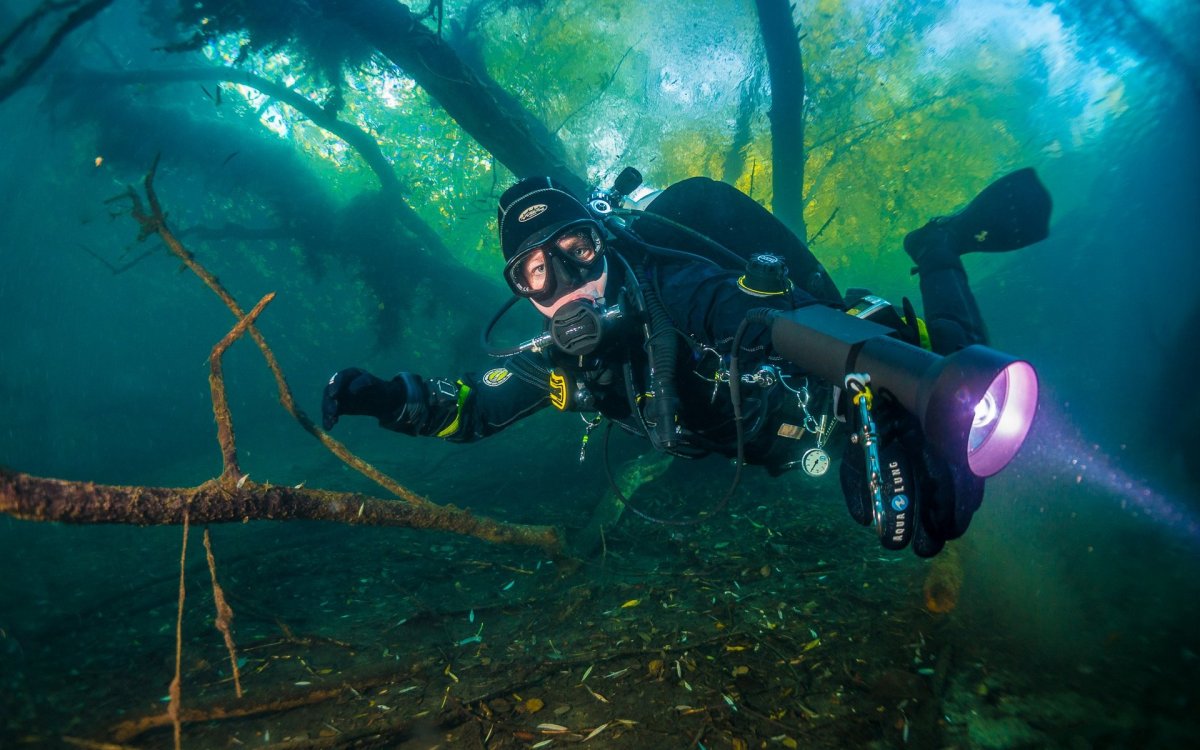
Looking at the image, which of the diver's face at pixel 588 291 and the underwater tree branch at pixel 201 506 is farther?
the diver's face at pixel 588 291

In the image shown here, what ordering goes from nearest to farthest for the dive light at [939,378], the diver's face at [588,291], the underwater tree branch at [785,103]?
the dive light at [939,378] < the diver's face at [588,291] < the underwater tree branch at [785,103]

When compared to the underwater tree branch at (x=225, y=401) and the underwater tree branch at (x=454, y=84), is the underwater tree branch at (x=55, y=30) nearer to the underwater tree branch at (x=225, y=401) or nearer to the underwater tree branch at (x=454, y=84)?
the underwater tree branch at (x=454, y=84)

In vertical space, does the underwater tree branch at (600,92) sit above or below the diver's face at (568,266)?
above

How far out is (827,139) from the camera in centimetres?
1831

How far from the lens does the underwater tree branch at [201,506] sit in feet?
5.84

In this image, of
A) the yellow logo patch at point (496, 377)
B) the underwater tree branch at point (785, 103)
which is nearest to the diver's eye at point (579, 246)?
the yellow logo patch at point (496, 377)

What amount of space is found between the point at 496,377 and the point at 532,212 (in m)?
1.69

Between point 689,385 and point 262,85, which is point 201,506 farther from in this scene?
point 262,85

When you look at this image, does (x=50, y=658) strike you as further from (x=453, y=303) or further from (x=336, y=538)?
(x=453, y=303)

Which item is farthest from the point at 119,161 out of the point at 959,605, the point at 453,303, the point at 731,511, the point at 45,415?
the point at 959,605

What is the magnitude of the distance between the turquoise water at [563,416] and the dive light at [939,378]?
1.70 meters

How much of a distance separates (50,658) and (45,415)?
97.7 feet

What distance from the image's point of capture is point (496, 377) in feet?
16.2

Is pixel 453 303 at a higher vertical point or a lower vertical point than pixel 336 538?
higher
